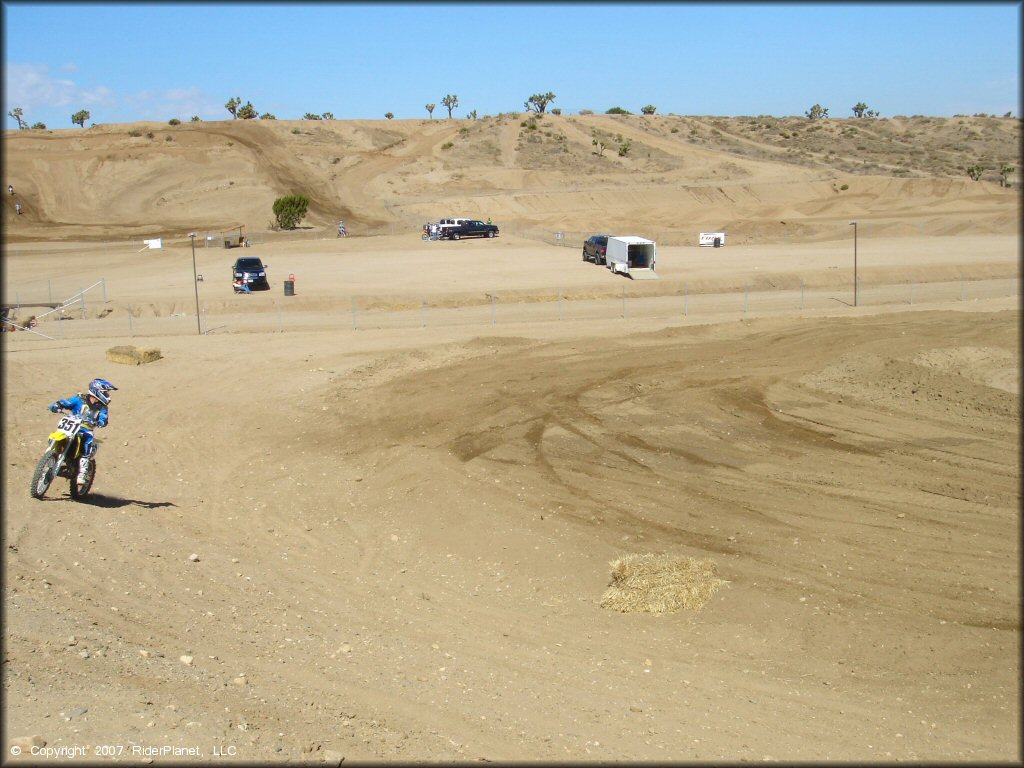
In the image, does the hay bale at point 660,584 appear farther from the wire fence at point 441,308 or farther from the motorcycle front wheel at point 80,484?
the wire fence at point 441,308

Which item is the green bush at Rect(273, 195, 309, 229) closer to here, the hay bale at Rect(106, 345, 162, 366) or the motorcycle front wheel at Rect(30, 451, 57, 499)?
the hay bale at Rect(106, 345, 162, 366)

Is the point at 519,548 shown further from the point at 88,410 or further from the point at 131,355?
the point at 131,355

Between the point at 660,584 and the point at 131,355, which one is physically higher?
the point at 131,355

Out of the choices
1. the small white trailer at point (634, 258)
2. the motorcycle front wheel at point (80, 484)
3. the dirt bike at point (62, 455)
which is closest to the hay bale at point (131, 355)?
the motorcycle front wheel at point (80, 484)

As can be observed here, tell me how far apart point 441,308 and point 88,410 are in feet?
99.1

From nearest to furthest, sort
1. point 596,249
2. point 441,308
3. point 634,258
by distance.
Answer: point 441,308
point 634,258
point 596,249

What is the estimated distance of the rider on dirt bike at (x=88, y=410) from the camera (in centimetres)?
1462

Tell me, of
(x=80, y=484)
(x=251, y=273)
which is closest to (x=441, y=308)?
(x=251, y=273)

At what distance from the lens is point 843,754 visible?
8977 millimetres

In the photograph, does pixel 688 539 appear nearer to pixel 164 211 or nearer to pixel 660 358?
pixel 660 358

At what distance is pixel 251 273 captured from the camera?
4853 centimetres

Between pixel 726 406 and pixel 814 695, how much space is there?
1454 centimetres

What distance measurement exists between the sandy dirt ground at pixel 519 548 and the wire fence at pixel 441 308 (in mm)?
4965

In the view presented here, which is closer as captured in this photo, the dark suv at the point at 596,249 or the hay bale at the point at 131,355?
the hay bale at the point at 131,355
